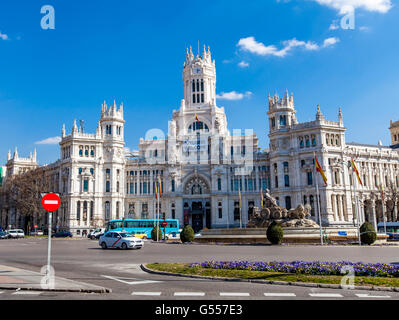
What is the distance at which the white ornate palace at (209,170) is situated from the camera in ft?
278

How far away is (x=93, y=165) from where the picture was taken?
92.1m

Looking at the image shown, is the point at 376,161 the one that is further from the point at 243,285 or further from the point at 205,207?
the point at 243,285

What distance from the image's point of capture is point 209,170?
312 ft

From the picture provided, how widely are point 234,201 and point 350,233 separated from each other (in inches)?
1778

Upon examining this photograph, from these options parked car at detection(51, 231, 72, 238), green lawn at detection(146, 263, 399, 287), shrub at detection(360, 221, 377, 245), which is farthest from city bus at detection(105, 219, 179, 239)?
green lawn at detection(146, 263, 399, 287)

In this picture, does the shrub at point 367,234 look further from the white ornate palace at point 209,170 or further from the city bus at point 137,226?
the white ornate palace at point 209,170

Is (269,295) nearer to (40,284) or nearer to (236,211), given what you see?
(40,284)

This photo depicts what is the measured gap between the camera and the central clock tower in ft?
352

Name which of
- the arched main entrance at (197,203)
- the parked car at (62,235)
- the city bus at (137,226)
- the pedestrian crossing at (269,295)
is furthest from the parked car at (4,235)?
the pedestrian crossing at (269,295)

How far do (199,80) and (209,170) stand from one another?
2830 cm

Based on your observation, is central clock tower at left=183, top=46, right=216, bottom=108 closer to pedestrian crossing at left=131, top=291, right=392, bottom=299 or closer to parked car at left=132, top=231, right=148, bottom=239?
parked car at left=132, top=231, right=148, bottom=239

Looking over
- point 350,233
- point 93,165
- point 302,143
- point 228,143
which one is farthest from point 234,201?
point 350,233

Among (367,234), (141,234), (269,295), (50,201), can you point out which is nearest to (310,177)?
(141,234)

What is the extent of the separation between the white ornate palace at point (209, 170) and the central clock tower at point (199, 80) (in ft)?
18.0
